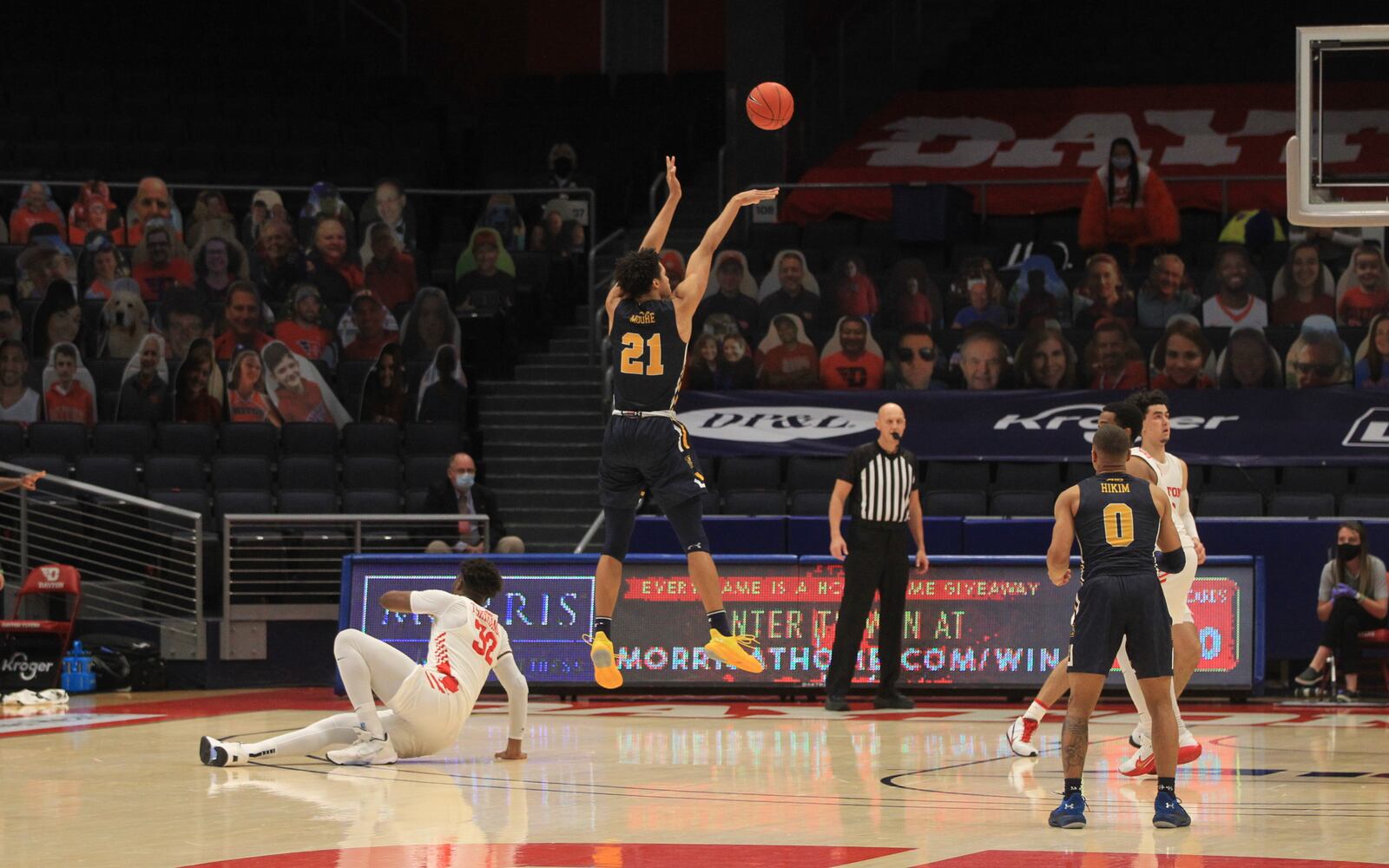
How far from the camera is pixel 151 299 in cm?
2089

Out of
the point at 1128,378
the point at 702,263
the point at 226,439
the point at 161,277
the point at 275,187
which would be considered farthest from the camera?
the point at 275,187

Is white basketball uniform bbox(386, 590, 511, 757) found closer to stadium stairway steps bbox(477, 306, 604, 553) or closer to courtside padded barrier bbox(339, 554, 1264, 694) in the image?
courtside padded barrier bbox(339, 554, 1264, 694)

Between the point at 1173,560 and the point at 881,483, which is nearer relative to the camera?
the point at 1173,560

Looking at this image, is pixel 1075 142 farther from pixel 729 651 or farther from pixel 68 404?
pixel 729 651

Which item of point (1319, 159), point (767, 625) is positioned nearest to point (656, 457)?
point (1319, 159)

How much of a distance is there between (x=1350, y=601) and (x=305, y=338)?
34.9ft

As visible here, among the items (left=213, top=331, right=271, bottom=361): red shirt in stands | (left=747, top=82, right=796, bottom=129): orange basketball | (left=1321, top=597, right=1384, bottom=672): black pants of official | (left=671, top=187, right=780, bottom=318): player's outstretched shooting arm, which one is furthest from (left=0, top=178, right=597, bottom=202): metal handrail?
(left=671, top=187, right=780, bottom=318): player's outstretched shooting arm

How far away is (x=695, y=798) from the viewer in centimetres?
991

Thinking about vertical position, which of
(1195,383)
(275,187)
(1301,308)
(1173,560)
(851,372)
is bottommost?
(1173,560)

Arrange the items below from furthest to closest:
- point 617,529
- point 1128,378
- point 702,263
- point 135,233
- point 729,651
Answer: point 135,233 < point 1128,378 < point 617,529 < point 729,651 < point 702,263

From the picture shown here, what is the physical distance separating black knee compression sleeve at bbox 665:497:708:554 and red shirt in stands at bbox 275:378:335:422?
34.0 feet

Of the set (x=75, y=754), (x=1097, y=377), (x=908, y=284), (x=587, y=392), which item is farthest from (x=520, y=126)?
(x=75, y=754)

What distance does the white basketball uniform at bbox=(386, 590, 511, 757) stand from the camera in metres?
11.1

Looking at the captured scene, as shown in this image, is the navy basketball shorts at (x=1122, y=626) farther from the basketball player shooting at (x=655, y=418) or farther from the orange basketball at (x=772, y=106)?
the orange basketball at (x=772, y=106)
